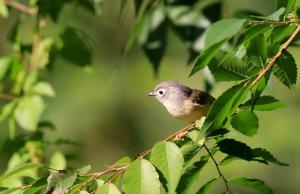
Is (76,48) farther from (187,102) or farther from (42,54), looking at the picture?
(187,102)

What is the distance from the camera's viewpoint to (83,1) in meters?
3.49

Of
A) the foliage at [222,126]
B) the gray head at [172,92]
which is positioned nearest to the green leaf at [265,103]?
the foliage at [222,126]

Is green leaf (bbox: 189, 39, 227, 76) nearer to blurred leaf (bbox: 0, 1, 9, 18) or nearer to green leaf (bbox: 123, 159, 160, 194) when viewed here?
green leaf (bbox: 123, 159, 160, 194)

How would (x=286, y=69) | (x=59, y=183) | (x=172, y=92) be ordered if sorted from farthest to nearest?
(x=172, y=92) < (x=59, y=183) < (x=286, y=69)

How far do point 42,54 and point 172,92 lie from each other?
99 centimetres

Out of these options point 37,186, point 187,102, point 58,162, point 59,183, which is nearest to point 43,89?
point 58,162

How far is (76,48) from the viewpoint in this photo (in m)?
3.61

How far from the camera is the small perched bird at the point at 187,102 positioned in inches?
113

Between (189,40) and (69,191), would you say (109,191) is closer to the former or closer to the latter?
(69,191)

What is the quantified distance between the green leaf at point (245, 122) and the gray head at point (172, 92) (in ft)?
3.56

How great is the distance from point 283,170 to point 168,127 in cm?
168

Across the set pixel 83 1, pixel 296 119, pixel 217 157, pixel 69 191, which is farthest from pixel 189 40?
pixel 296 119

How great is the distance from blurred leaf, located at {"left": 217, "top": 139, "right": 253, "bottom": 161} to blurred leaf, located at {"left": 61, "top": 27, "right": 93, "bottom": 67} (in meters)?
1.85

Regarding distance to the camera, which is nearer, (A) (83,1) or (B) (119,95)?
(A) (83,1)
